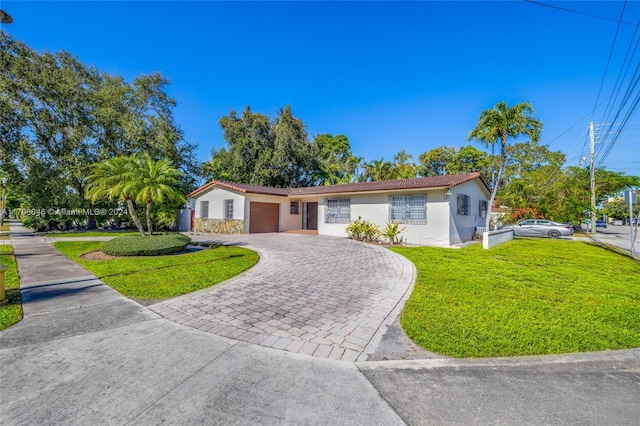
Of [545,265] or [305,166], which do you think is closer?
[545,265]

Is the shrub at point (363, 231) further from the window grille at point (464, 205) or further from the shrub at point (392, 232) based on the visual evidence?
the window grille at point (464, 205)

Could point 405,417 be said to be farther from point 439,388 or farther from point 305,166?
point 305,166

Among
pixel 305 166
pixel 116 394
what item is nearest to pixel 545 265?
pixel 116 394

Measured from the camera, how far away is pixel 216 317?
4520 mm

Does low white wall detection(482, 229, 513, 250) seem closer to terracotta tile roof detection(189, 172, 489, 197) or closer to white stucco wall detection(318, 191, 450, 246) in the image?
white stucco wall detection(318, 191, 450, 246)

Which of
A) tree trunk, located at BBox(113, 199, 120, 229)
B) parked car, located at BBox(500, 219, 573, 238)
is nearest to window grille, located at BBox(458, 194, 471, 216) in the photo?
parked car, located at BBox(500, 219, 573, 238)

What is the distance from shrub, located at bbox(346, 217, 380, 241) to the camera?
51.7 ft

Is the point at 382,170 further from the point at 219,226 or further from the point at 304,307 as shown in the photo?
the point at 304,307

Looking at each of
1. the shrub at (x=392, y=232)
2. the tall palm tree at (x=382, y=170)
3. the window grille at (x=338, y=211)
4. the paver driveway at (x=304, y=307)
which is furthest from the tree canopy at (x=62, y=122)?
the tall palm tree at (x=382, y=170)

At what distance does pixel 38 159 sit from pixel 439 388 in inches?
1049

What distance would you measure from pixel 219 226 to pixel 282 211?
15.6 feet

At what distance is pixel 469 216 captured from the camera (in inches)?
670

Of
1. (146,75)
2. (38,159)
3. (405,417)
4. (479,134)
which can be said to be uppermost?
(146,75)

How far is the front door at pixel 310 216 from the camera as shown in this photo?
22.3 m
